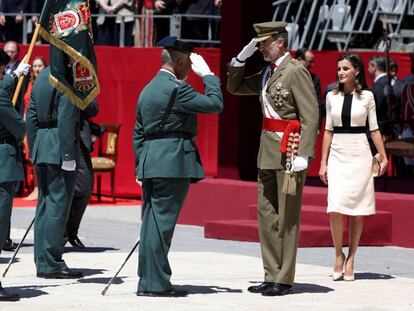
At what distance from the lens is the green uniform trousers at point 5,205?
11.2 metres

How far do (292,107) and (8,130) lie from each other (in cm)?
228

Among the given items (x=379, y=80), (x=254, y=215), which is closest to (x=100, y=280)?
(x=254, y=215)

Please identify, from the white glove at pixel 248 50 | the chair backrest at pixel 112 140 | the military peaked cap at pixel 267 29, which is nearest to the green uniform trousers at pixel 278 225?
the white glove at pixel 248 50

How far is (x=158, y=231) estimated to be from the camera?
452 inches

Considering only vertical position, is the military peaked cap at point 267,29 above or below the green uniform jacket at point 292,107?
above

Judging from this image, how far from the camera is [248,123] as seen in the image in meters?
17.9

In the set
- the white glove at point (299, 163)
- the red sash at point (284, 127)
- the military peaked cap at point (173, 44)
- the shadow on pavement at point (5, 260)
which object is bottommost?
the shadow on pavement at point (5, 260)

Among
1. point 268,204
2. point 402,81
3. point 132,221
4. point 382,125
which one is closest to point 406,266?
point 268,204

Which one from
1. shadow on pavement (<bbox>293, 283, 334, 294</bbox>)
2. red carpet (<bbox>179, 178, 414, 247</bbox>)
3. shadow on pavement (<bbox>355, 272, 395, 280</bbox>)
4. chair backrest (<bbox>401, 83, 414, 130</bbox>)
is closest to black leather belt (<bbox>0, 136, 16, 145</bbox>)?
shadow on pavement (<bbox>293, 283, 334, 294</bbox>)

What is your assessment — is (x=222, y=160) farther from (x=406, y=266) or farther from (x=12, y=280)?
(x=12, y=280)

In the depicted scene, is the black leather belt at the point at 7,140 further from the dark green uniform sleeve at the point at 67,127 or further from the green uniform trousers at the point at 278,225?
the green uniform trousers at the point at 278,225

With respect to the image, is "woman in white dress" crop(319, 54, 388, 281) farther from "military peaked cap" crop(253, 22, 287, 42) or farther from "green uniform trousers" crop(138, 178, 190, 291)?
"green uniform trousers" crop(138, 178, 190, 291)

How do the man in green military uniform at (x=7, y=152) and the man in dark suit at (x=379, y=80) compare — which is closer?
the man in green military uniform at (x=7, y=152)

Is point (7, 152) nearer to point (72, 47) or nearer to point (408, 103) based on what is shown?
point (72, 47)
